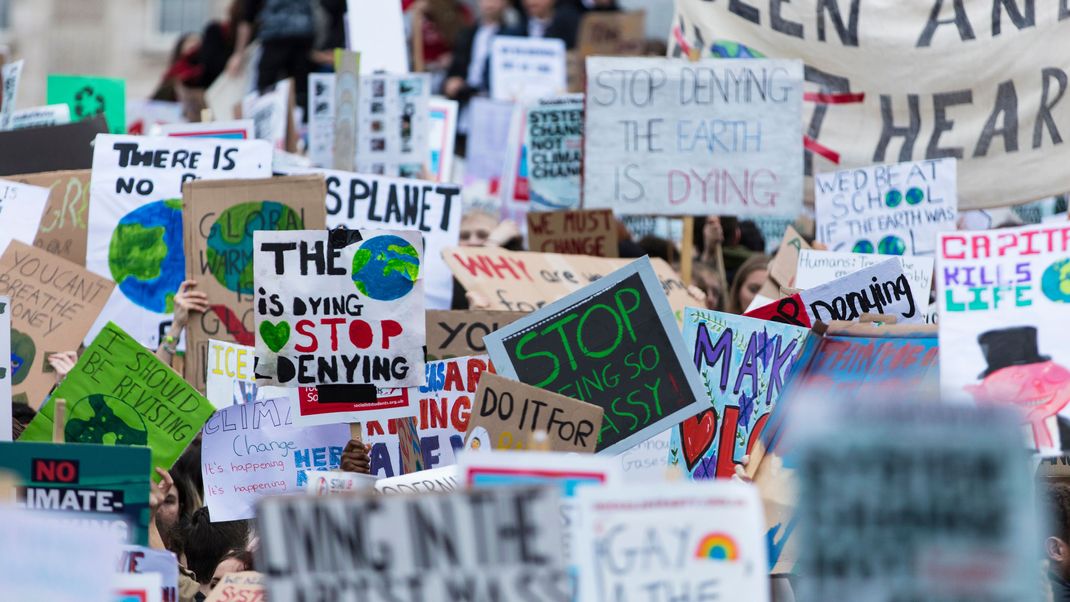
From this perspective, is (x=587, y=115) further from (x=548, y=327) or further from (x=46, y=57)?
(x=46, y=57)

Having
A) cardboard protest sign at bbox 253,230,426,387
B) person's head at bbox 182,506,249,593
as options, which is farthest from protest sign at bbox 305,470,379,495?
person's head at bbox 182,506,249,593

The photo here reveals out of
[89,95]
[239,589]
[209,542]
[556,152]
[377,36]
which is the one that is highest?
[377,36]

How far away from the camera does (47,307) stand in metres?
7.16

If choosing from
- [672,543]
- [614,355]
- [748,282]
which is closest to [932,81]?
[748,282]

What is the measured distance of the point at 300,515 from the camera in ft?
10.9

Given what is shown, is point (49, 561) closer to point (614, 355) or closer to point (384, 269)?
point (384, 269)

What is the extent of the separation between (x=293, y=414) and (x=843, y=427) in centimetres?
314

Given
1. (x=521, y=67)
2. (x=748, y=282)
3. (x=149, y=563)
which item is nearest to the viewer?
(x=149, y=563)

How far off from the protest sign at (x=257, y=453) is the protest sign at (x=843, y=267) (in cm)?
235

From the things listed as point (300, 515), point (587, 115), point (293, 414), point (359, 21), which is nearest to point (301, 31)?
point (359, 21)

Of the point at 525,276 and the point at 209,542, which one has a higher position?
the point at 525,276

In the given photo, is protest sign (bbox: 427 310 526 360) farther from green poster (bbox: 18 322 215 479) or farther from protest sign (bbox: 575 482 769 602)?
protest sign (bbox: 575 482 769 602)

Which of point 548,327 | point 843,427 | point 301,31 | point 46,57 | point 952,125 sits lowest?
point 843,427

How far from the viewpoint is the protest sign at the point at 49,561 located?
331cm
